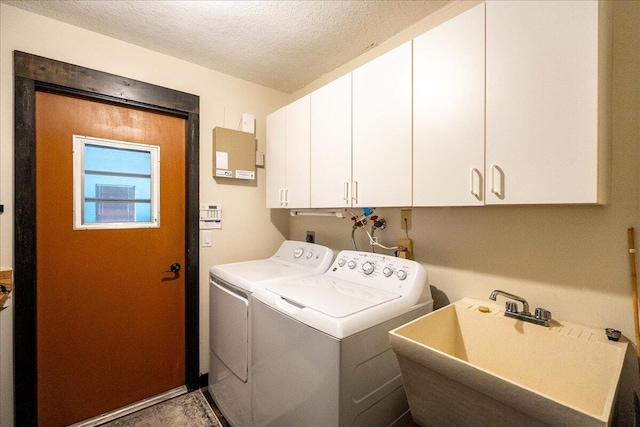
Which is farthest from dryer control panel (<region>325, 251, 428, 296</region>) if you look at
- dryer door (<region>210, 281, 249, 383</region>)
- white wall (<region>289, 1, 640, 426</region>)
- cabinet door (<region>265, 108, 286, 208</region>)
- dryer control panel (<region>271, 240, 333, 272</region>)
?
cabinet door (<region>265, 108, 286, 208</region>)

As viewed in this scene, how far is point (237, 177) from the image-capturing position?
225cm

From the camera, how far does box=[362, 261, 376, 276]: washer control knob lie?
1.54 meters


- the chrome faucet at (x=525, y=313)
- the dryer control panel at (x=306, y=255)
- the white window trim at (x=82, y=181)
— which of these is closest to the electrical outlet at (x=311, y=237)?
the dryer control panel at (x=306, y=255)

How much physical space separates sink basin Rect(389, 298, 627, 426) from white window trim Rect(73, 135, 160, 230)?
1.82 meters

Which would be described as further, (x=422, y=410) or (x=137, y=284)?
(x=137, y=284)

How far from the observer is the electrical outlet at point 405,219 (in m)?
1.70

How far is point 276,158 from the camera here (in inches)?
85.7

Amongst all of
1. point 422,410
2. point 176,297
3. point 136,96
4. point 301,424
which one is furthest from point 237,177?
point 422,410

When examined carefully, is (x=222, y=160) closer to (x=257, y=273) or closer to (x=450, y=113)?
(x=257, y=273)

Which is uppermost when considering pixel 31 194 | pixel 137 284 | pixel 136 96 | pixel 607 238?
pixel 136 96

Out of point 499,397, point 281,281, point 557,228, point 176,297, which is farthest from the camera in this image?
point 176,297

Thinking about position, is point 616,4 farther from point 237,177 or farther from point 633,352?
point 237,177

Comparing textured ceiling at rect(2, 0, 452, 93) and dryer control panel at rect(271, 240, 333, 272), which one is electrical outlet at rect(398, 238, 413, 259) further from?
textured ceiling at rect(2, 0, 452, 93)

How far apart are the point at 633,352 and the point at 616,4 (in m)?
1.29
